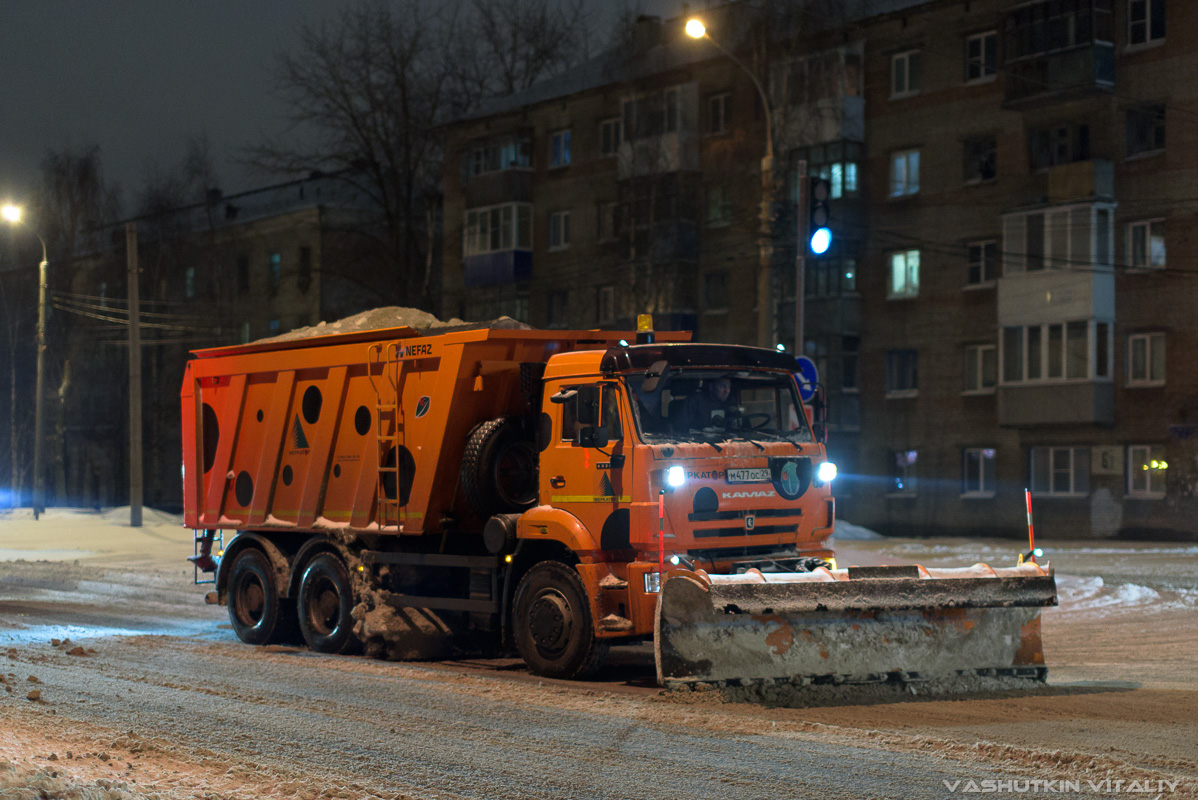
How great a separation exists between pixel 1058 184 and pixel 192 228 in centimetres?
4001

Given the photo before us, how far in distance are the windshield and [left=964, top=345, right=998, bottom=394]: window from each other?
27.5 metres

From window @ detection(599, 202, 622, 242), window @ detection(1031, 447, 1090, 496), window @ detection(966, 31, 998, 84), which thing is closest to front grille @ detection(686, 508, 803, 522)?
window @ detection(1031, 447, 1090, 496)

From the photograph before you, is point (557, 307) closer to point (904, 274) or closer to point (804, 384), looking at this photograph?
point (904, 274)

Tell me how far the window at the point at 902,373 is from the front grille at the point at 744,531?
2905 cm

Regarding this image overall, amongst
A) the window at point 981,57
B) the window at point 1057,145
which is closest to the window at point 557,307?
the window at point 981,57

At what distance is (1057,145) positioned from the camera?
35.9 metres

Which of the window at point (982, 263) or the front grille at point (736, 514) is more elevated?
the window at point (982, 263)

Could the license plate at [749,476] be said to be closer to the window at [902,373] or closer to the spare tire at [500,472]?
the spare tire at [500,472]

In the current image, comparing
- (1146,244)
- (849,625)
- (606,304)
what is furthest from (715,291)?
(849,625)

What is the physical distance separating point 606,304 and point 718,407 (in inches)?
1401

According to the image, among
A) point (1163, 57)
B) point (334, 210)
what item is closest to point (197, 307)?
point (334, 210)

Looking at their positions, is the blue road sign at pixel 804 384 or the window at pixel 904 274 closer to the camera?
the blue road sign at pixel 804 384

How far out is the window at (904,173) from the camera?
39.0 meters

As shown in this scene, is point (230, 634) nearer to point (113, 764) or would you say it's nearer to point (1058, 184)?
point (113, 764)
